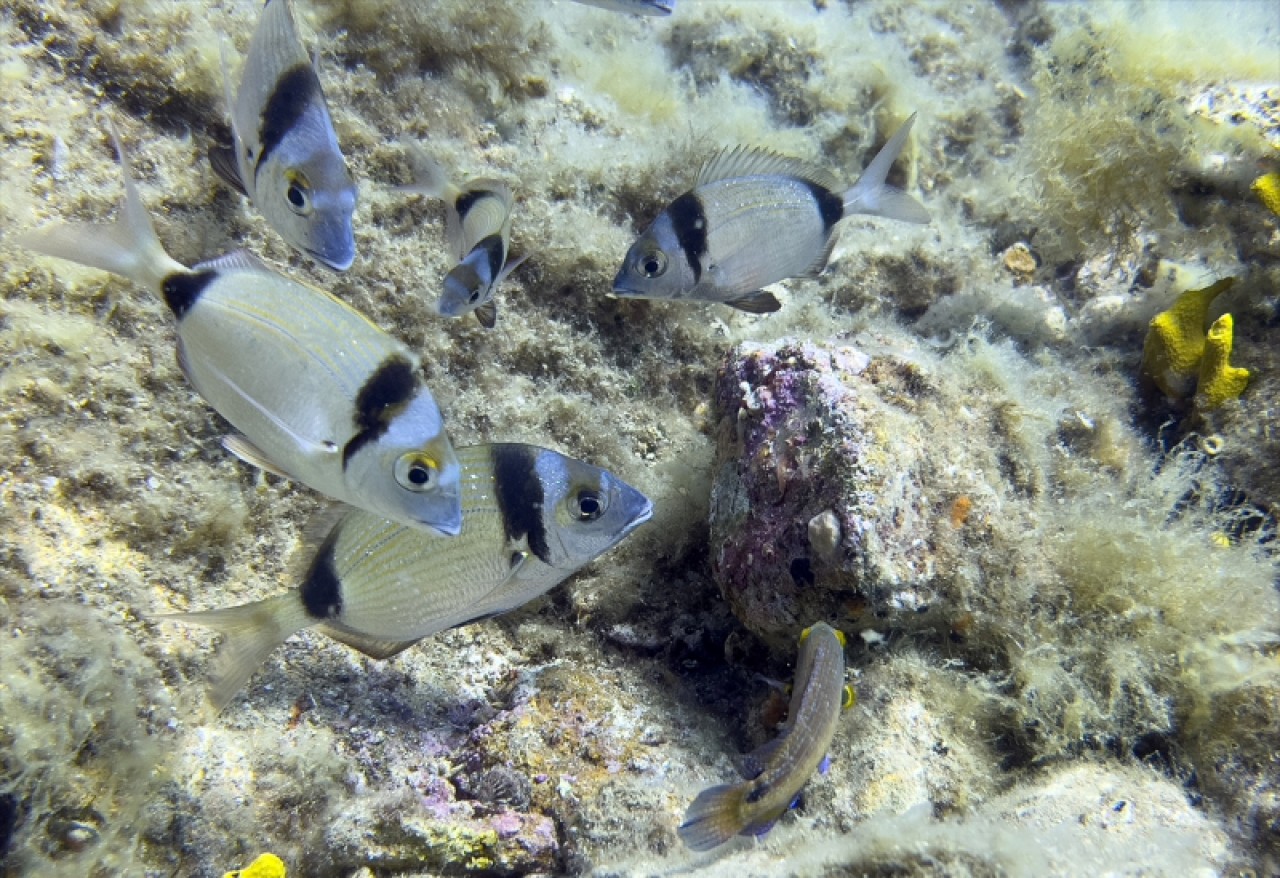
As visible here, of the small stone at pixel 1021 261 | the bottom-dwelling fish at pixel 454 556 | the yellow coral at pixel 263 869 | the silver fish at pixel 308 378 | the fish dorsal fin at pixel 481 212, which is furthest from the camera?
the small stone at pixel 1021 261

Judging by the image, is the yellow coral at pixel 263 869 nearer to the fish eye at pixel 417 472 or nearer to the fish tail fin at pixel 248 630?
the fish tail fin at pixel 248 630

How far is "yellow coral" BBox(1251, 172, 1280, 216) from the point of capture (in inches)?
145

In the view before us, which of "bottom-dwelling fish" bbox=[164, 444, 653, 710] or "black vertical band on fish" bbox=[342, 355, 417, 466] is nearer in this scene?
"black vertical band on fish" bbox=[342, 355, 417, 466]

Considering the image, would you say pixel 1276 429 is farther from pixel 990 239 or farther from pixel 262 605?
pixel 262 605

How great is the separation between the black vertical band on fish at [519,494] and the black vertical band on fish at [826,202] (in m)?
1.98

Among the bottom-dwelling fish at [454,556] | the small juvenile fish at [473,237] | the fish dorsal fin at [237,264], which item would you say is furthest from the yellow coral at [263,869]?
the small juvenile fish at [473,237]

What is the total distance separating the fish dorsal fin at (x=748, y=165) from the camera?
327 cm

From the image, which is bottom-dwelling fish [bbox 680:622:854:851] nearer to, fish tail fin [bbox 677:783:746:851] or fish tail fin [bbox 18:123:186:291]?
fish tail fin [bbox 677:783:746:851]

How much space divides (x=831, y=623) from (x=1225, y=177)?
4121 mm

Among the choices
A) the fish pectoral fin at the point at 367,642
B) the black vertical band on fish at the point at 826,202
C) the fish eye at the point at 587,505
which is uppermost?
the black vertical band on fish at the point at 826,202

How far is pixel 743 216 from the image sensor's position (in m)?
2.94

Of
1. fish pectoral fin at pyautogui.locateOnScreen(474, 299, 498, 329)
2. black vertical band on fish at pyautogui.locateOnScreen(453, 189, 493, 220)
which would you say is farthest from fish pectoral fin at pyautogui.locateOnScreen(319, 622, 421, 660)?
black vertical band on fish at pyautogui.locateOnScreen(453, 189, 493, 220)

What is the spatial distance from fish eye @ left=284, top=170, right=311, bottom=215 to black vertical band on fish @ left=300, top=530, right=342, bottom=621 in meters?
1.09

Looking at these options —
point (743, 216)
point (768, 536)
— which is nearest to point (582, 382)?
point (743, 216)
